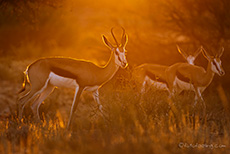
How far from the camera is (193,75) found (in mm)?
8789

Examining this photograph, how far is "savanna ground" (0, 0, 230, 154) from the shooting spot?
16.8 ft

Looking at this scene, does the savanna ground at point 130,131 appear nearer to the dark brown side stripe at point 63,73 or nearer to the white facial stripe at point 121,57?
the white facial stripe at point 121,57

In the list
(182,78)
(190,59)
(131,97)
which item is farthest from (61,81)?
(190,59)

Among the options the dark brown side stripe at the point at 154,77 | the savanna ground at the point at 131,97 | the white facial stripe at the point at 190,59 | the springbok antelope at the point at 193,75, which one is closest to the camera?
the savanna ground at the point at 131,97

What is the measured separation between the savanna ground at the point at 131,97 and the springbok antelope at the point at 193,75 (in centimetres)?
29

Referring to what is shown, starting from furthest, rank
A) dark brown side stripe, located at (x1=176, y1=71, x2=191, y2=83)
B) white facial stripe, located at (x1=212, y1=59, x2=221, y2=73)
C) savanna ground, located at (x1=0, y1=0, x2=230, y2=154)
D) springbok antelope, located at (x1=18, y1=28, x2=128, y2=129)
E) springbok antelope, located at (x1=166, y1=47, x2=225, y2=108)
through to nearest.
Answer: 1. dark brown side stripe, located at (x1=176, y1=71, x2=191, y2=83)
2. springbok antelope, located at (x1=166, y1=47, x2=225, y2=108)
3. white facial stripe, located at (x1=212, y1=59, x2=221, y2=73)
4. springbok antelope, located at (x1=18, y1=28, x2=128, y2=129)
5. savanna ground, located at (x1=0, y1=0, x2=230, y2=154)

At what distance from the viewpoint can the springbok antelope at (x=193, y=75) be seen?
862cm

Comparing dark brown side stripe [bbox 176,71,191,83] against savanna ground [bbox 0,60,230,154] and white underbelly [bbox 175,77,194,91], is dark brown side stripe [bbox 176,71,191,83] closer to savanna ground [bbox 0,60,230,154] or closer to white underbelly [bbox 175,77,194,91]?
white underbelly [bbox 175,77,194,91]

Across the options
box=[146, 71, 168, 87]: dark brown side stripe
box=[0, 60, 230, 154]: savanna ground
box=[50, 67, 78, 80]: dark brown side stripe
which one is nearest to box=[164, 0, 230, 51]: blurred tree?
box=[146, 71, 168, 87]: dark brown side stripe

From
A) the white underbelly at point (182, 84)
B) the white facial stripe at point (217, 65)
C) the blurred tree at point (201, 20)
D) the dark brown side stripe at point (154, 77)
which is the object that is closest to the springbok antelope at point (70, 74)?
the dark brown side stripe at point (154, 77)

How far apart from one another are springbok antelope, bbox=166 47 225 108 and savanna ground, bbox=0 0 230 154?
0.29m

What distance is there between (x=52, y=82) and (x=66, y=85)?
10.5 inches

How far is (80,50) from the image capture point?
89.4 ft

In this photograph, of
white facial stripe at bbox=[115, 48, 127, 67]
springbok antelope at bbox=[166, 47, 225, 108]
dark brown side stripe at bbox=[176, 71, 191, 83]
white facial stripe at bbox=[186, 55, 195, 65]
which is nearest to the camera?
white facial stripe at bbox=[115, 48, 127, 67]
